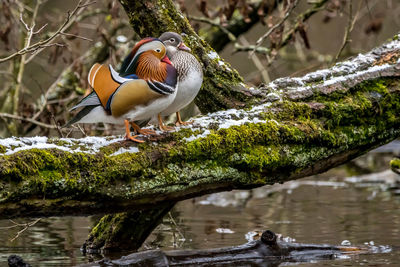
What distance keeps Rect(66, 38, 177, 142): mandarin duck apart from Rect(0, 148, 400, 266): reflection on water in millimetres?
1539

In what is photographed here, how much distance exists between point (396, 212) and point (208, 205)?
262 centimetres

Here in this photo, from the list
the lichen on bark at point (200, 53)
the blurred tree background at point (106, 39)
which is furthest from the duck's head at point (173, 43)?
the blurred tree background at point (106, 39)

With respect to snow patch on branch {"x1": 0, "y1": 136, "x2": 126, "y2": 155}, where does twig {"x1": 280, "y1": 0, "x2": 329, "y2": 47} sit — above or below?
above

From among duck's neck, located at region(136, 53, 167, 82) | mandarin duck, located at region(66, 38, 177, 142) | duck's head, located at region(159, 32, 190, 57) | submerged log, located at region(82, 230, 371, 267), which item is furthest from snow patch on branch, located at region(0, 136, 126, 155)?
submerged log, located at region(82, 230, 371, 267)

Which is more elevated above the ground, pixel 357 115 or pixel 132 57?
pixel 132 57

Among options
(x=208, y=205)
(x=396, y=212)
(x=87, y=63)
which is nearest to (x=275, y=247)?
(x=396, y=212)

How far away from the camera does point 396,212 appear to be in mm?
7328

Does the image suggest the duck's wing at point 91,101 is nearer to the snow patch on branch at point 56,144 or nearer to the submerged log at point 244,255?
the snow patch on branch at point 56,144

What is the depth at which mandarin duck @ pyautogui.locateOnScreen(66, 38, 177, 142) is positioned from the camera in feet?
13.0

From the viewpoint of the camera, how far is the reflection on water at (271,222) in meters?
5.59

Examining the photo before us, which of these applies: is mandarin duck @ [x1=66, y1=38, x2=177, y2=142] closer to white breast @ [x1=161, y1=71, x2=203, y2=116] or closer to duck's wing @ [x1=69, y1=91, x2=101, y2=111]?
duck's wing @ [x1=69, y1=91, x2=101, y2=111]

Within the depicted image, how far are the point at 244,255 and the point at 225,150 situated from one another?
37.1 inches

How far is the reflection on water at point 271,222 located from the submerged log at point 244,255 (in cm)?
22

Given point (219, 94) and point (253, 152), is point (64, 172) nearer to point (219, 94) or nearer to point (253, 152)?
point (253, 152)
